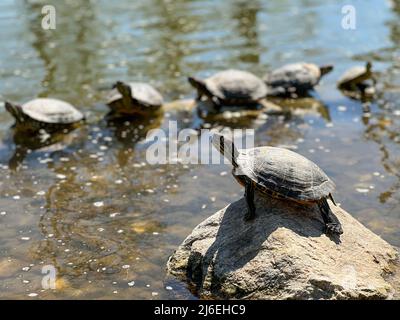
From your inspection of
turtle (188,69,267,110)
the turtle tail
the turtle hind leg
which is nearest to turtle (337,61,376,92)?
turtle (188,69,267,110)

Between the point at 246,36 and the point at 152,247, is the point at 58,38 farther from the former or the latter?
the point at 152,247

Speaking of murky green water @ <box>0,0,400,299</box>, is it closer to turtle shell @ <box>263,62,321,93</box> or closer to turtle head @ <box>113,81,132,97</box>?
turtle shell @ <box>263,62,321,93</box>

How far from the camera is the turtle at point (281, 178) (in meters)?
5.80

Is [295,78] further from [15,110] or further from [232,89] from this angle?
[15,110]

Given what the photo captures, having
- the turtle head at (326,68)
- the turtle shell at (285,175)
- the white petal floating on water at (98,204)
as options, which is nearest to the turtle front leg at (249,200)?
the turtle shell at (285,175)

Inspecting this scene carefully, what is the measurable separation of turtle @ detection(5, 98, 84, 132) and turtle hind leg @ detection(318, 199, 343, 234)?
649 centimetres

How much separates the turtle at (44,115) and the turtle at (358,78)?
609cm

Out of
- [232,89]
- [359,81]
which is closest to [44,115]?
[232,89]

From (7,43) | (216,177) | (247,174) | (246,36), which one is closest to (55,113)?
(216,177)

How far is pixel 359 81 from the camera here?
41.3 ft

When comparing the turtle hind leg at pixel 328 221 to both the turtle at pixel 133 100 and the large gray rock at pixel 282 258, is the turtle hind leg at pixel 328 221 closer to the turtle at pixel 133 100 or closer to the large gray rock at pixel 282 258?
the large gray rock at pixel 282 258

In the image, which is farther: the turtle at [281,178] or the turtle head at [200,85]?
the turtle head at [200,85]

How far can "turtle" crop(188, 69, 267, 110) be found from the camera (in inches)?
468

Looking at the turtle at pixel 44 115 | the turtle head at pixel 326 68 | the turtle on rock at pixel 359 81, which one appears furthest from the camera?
the turtle head at pixel 326 68
